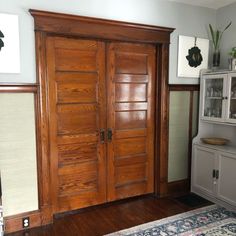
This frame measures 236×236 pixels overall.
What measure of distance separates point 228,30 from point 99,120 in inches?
83.1

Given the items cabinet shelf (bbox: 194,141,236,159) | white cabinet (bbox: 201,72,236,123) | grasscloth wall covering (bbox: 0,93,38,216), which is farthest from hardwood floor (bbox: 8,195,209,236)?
white cabinet (bbox: 201,72,236,123)

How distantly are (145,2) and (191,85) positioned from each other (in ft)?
4.03

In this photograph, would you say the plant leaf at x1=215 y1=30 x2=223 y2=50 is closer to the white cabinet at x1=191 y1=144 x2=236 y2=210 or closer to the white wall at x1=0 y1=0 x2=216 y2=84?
the white wall at x1=0 y1=0 x2=216 y2=84

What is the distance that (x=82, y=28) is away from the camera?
2.58m

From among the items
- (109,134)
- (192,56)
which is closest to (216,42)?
(192,56)

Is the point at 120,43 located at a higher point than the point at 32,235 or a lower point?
higher

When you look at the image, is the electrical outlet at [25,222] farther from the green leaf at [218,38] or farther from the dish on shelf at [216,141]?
the green leaf at [218,38]

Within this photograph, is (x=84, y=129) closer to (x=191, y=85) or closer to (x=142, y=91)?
(x=142, y=91)

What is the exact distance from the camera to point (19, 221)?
98.1 inches

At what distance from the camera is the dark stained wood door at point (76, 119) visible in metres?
2.62

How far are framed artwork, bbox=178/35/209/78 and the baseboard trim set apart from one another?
2.41 meters

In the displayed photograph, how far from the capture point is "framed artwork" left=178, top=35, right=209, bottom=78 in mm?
3193

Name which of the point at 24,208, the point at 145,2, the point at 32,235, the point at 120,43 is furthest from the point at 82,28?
the point at 32,235

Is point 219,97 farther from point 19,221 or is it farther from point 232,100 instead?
point 19,221
